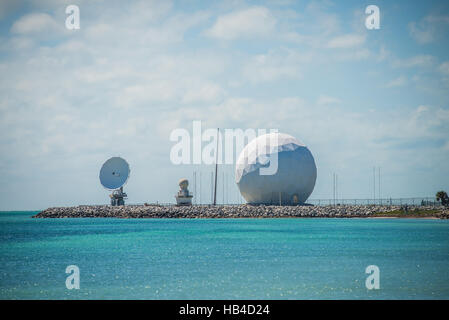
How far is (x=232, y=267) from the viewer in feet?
73.3

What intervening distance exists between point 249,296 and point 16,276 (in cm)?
995

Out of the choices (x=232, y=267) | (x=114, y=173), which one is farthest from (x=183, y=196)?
(x=232, y=267)

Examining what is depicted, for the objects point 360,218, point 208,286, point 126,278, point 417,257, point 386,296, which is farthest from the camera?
point 360,218

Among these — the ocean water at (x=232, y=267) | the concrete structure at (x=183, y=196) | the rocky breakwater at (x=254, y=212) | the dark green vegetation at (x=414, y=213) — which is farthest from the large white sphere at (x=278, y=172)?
the ocean water at (x=232, y=267)

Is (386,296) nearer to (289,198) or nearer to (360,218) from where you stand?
(360,218)

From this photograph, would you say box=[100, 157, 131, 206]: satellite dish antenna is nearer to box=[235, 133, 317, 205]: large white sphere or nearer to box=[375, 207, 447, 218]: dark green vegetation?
box=[235, 133, 317, 205]: large white sphere

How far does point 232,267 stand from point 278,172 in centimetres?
3979

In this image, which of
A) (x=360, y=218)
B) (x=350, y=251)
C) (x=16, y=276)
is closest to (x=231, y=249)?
(x=350, y=251)

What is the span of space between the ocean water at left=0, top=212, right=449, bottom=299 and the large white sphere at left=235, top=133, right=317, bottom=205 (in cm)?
2593

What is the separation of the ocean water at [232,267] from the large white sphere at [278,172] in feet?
85.1

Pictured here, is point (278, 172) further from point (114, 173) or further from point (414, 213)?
point (114, 173)

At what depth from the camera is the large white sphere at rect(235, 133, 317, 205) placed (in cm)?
6206

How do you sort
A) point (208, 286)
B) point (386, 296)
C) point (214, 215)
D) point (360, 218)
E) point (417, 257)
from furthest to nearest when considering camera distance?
point (214, 215) < point (360, 218) < point (417, 257) < point (208, 286) < point (386, 296)
